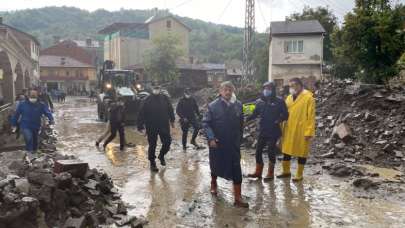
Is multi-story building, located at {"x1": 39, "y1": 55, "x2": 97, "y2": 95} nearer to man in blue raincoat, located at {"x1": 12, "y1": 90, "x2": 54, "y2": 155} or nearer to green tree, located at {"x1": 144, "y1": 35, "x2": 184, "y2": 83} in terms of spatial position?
green tree, located at {"x1": 144, "y1": 35, "x2": 184, "y2": 83}

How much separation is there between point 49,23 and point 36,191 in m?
125

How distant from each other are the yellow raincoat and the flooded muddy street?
0.64 meters

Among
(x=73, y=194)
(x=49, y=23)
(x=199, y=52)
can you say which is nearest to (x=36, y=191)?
(x=73, y=194)

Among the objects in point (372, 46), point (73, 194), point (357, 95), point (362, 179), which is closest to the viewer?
point (73, 194)

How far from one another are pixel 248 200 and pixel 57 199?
286 cm

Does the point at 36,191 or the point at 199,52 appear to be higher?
the point at 199,52

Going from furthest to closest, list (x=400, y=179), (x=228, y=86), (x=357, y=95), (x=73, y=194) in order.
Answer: (x=357, y=95) → (x=400, y=179) → (x=228, y=86) → (x=73, y=194)

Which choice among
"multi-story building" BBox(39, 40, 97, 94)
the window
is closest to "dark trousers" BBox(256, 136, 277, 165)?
the window

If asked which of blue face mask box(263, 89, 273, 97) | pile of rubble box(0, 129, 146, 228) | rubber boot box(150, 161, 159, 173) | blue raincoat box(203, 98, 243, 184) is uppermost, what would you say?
blue face mask box(263, 89, 273, 97)

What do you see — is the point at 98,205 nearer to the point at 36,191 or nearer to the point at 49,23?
the point at 36,191

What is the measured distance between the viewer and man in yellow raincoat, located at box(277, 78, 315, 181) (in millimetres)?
7324

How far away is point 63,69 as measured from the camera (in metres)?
67.1

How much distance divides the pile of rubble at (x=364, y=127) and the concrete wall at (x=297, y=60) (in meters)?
21.1

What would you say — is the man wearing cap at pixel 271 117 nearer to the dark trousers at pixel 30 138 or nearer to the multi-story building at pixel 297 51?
the dark trousers at pixel 30 138
